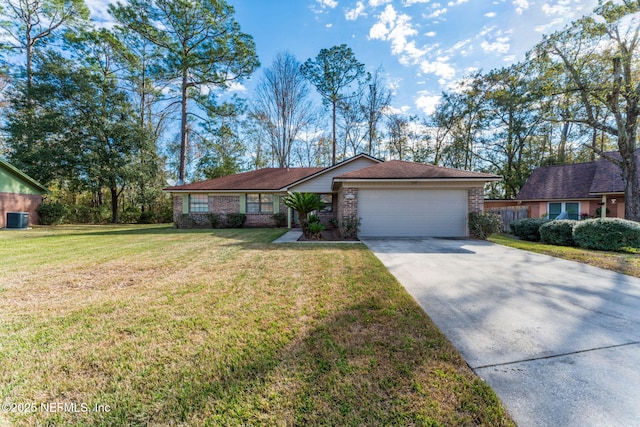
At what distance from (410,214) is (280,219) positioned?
8.44 metres

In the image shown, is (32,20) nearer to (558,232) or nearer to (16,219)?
(16,219)

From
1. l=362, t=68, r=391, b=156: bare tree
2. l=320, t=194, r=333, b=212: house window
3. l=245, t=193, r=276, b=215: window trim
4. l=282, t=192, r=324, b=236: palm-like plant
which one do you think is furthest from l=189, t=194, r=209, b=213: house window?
l=362, t=68, r=391, b=156: bare tree

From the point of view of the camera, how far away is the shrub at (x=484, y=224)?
9.35m

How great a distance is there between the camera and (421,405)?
→ 1.63 m

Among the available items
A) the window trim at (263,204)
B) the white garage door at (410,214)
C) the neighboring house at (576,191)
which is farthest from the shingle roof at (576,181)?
the window trim at (263,204)

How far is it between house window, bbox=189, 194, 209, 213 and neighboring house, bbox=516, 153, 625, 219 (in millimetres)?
21675

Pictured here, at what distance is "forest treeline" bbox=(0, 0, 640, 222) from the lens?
694 inches

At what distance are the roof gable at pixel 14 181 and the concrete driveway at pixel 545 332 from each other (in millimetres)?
22517

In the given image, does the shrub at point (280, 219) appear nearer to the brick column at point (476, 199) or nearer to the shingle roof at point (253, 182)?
the shingle roof at point (253, 182)

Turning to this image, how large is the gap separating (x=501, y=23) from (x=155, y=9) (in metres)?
21.4

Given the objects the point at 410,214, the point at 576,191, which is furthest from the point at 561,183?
the point at 410,214

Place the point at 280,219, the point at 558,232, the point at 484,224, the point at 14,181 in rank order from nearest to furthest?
1. the point at 558,232
2. the point at 484,224
3. the point at 14,181
4. the point at 280,219

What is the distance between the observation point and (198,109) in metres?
19.9

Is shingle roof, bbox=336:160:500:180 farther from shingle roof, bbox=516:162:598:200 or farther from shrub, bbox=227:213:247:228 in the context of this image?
shingle roof, bbox=516:162:598:200
